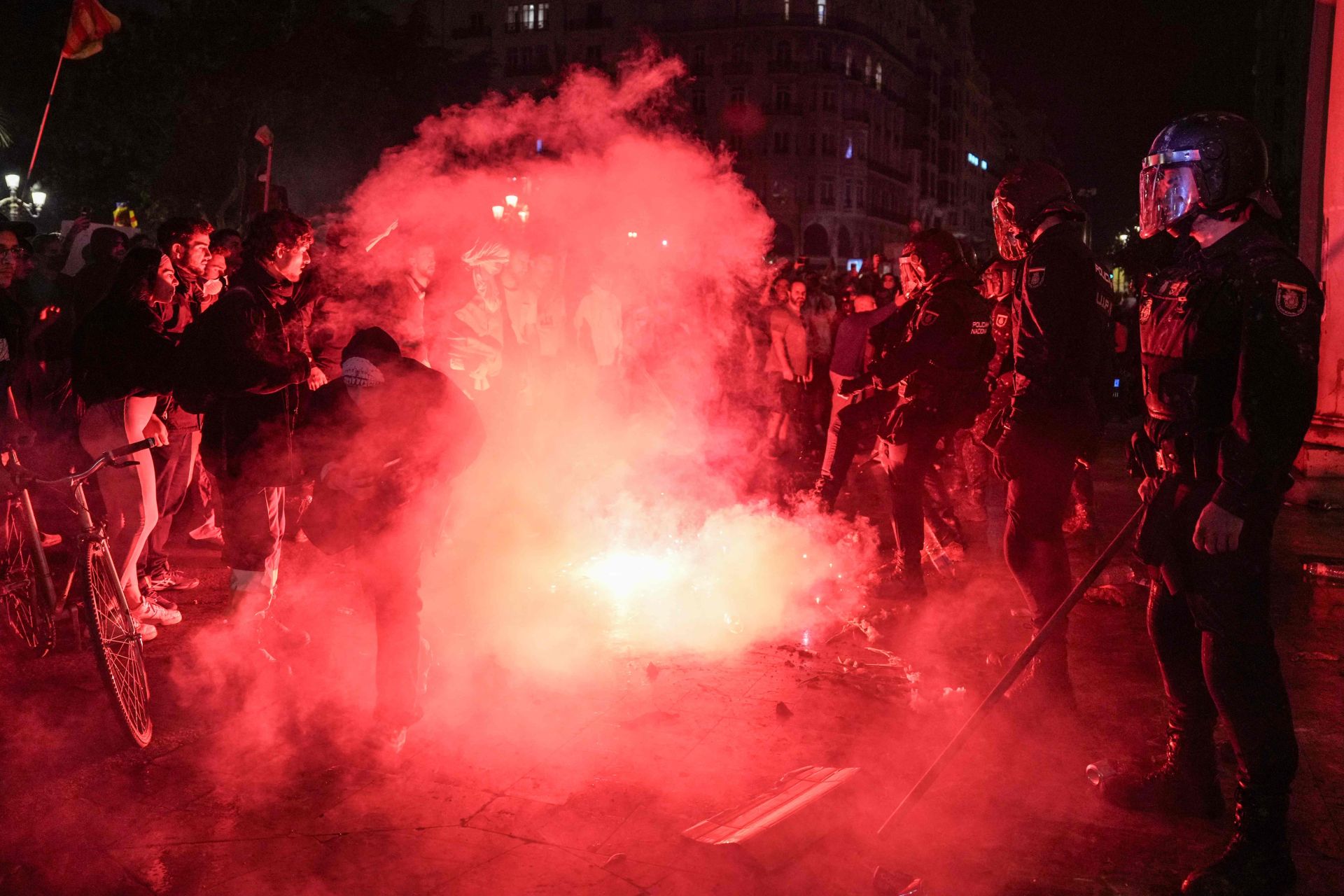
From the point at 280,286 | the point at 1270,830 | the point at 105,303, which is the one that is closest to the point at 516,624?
the point at 280,286

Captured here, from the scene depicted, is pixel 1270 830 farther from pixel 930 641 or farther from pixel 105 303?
pixel 105 303

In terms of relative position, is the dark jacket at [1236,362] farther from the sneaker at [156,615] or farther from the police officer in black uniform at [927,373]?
the sneaker at [156,615]

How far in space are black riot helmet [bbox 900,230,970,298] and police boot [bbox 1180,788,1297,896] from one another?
3900 millimetres

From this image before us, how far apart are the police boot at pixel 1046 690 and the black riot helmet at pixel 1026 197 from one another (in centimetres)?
179

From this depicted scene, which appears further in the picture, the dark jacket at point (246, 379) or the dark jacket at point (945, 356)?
the dark jacket at point (945, 356)

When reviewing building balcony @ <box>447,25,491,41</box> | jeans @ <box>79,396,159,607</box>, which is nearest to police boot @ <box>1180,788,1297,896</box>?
jeans @ <box>79,396,159,607</box>

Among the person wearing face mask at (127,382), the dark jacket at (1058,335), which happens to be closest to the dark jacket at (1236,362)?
the dark jacket at (1058,335)

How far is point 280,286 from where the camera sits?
5.17 meters

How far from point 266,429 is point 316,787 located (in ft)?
5.99

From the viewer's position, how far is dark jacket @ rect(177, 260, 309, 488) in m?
4.93

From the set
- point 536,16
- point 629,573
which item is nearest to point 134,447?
point 629,573

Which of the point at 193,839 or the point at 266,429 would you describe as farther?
the point at 266,429

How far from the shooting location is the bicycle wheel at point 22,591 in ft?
18.1

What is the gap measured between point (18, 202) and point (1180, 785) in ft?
101
